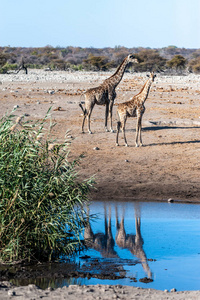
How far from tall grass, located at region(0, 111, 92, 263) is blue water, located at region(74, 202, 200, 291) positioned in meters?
0.53

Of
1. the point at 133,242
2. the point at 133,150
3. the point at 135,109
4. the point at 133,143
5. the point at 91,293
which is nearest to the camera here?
the point at 91,293

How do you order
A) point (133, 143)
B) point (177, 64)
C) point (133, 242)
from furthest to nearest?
point (177, 64), point (133, 143), point (133, 242)

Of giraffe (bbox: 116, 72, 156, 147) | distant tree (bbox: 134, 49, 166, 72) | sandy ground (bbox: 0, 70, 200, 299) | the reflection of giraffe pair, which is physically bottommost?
the reflection of giraffe pair

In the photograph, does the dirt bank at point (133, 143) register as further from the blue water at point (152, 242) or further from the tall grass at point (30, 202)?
the blue water at point (152, 242)

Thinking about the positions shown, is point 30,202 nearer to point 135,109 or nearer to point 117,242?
point 117,242

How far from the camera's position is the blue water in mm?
7316

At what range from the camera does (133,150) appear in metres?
15.2

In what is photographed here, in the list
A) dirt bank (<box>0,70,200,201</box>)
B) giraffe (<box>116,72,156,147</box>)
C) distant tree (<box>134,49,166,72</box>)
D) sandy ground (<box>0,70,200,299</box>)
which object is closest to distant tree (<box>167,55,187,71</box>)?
distant tree (<box>134,49,166,72</box>)

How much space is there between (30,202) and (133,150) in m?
7.80

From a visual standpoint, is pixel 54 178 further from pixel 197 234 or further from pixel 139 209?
pixel 139 209

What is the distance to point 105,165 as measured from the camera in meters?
14.0

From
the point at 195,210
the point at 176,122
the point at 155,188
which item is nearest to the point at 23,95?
the point at 176,122

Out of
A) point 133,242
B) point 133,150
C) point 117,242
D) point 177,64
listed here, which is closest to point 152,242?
point 133,242

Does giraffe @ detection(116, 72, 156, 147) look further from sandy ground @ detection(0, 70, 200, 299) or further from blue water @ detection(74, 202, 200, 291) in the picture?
blue water @ detection(74, 202, 200, 291)
